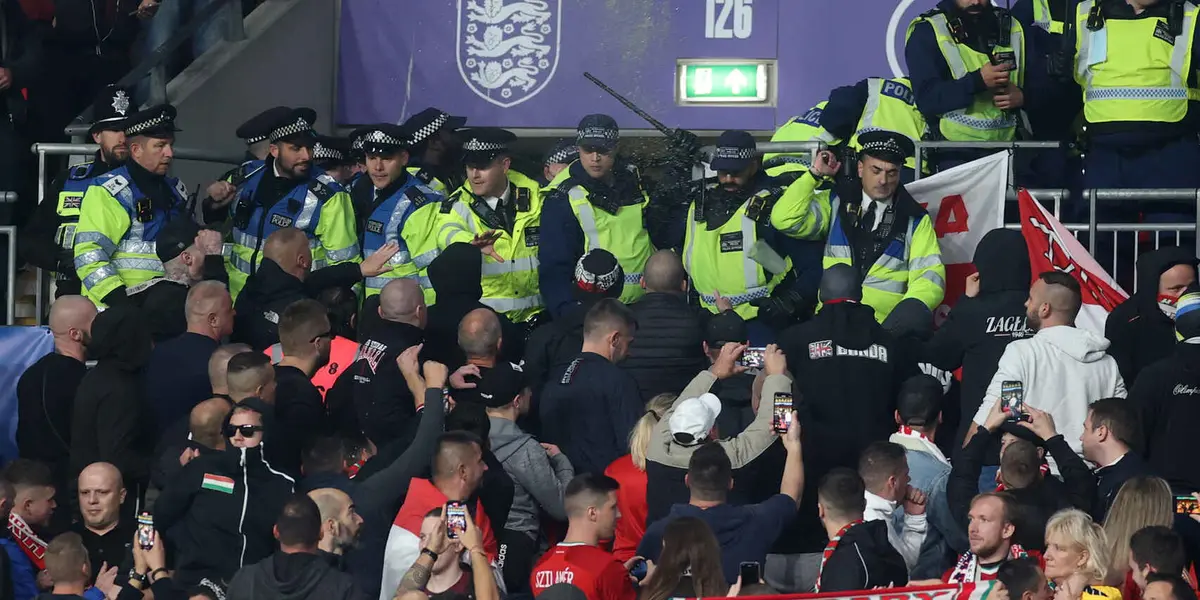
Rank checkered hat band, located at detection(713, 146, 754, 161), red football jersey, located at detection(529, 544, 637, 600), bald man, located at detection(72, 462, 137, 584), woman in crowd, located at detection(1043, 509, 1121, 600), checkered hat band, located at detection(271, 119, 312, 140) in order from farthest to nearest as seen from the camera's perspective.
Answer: checkered hat band, located at detection(271, 119, 312, 140) → checkered hat band, located at detection(713, 146, 754, 161) → bald man, located at detection(72, 462, 137, 584) → red football jersey, located at detection(529, 544, 637, 600) → woman in crowd, located at detection(1043, 509, 1121, 600)

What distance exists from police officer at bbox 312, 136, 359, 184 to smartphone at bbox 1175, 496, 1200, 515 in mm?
5948

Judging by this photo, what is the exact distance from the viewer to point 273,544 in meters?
10.4

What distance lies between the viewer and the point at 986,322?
11.6 meters

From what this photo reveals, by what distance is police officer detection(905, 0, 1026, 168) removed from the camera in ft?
44.3

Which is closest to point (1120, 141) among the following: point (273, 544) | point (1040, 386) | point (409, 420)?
point (1040, 386)

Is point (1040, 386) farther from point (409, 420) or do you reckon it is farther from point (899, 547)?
point (409, 420)

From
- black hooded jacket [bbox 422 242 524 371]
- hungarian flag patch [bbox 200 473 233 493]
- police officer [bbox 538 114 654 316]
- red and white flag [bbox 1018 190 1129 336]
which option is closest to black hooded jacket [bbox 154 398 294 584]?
hungarian flag patch [bbox 200 473 233 493]

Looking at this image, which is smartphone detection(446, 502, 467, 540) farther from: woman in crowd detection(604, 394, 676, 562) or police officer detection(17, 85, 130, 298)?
police officer detection(17, 85, 130, 298)

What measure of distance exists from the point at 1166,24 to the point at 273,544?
20.8 feet

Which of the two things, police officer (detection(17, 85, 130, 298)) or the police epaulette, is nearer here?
police officer (detection(17, 85, 130, 298))

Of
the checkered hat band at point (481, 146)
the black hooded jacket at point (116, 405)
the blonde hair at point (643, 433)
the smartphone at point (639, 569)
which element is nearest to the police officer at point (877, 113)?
the checkered hat band at point (481, 146)

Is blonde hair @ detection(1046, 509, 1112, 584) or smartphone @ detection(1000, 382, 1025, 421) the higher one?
smartphone @ detection(1000, 382, 1025, 421)

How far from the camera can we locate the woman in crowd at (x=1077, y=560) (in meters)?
9.33

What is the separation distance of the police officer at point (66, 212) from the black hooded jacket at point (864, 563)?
219 inches
